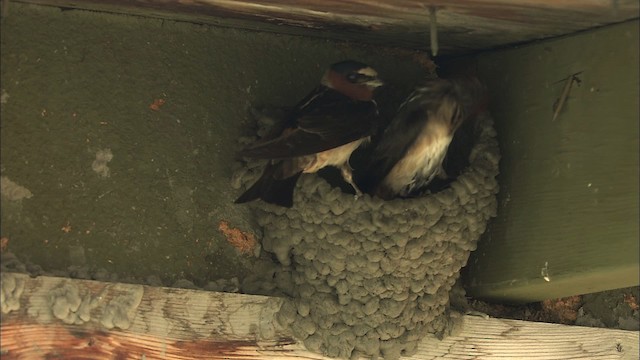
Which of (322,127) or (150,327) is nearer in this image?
(150,327)

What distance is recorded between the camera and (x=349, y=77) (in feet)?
11.9

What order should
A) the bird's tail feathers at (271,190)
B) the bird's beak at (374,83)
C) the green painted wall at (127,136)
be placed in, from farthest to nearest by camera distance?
the bird's beak at (374,83) < the bird's tail feathers at (271,190) < the green painted wall at (127,136)

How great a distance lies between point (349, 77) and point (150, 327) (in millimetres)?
1009

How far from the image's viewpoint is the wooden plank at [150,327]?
9.86ft

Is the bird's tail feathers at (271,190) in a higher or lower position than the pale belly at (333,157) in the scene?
lower

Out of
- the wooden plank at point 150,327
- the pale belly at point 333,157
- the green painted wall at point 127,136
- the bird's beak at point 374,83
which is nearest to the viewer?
the wooden plank at point 150,327

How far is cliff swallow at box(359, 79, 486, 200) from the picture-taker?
147 inches

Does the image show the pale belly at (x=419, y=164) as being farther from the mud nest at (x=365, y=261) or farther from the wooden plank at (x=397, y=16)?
the wooden plank at (x=397, y=16)

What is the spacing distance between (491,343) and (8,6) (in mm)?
1709

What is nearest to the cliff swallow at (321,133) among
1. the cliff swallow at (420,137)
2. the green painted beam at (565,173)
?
the cliff swallow at (420,137)

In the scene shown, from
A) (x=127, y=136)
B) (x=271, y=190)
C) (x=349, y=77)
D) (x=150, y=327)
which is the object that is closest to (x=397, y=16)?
(x=349, y=77)

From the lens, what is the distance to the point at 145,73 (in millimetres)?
3434

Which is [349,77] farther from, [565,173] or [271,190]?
[565,173]

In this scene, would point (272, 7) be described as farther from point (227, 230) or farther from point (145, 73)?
point (227, 230)
